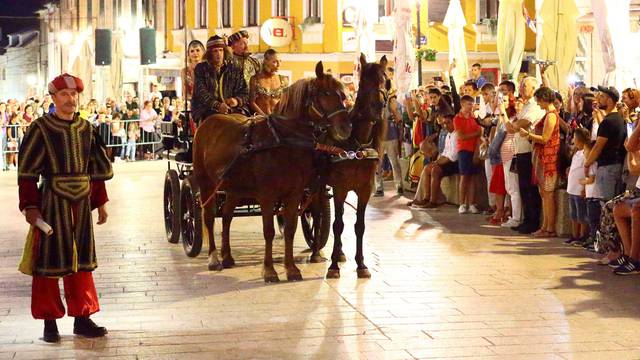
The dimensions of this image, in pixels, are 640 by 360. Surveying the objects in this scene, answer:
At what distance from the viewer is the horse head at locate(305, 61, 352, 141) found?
10844 millimetres

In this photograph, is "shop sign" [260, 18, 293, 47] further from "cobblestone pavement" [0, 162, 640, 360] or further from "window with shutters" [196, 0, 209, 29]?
"cobblestone pavement" [0, 162, 640, 360]

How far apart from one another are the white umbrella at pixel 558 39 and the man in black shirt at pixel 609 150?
4.63 meters

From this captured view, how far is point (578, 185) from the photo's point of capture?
1324 centimetres

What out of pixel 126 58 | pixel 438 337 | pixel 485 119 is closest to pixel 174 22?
pixel 126 58

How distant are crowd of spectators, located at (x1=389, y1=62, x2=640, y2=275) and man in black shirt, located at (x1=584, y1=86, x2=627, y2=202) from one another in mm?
11

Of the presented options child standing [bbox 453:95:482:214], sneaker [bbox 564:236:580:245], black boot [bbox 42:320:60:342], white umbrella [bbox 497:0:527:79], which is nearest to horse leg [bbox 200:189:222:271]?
black boot [bbox 42:320:60:342]

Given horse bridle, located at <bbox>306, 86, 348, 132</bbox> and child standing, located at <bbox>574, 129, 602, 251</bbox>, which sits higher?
horse bridle, located at <bbox>306, 86, 348, 132</bbox>

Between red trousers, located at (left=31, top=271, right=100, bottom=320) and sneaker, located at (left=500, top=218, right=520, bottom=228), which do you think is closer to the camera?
red trousers, located at (left=31, top=271, right=100, bottom=320)

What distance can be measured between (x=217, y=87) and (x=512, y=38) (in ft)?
28.4

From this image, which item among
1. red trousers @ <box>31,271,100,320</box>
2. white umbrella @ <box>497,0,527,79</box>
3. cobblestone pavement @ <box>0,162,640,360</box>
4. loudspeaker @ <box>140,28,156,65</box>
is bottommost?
cobblestone pavement @ <box>0,162,640,360</box>

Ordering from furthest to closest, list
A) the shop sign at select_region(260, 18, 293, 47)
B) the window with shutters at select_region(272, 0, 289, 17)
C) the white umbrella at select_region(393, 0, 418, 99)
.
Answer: the window with shutters at select_region(272, 0, 289, 17)
the shop sign at select_region(260, 18, 293, 47)
the white umbrella at select_region(393, 0, 418, 99)

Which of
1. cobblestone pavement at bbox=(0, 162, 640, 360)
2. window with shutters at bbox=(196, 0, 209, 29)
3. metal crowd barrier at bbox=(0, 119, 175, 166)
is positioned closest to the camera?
cobblestone pavement at bbox=(0, 162, 640, 360)

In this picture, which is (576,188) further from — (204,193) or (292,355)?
(292,355)

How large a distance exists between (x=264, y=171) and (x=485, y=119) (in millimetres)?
6697
